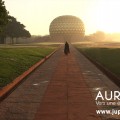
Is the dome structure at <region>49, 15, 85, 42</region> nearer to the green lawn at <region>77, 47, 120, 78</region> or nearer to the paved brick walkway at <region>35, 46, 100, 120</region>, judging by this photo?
the green lawn at <region>77, 47, 120, 78</region>

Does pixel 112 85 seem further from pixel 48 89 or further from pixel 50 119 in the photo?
pixel 50 119

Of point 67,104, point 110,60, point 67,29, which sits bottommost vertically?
point 67,104

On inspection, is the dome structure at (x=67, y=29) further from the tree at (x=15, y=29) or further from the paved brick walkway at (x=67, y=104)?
the paved brick walkway at (x=67, y=104)

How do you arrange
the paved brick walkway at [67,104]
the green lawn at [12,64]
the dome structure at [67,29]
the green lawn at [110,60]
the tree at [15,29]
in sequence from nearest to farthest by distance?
1. the paved brick walkway at [67,104]
2. the green lawn at [12,64]
3. the green lawn at [110,60]
4. the tree at [15,29]
5. the dome structure at [67,29]

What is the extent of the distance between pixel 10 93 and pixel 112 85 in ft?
12.4

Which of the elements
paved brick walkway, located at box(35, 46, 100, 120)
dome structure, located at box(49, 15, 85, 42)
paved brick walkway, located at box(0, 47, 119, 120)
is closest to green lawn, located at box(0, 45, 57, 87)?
paved brick walkway, located at box(0, 47, 119, 120)

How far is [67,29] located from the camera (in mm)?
178500

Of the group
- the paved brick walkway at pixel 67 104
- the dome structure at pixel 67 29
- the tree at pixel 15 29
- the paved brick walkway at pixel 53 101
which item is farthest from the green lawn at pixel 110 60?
the dome structure at pixel 67 29

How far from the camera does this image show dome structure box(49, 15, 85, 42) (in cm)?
17925

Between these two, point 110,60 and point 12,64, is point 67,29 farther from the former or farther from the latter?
point 12,64

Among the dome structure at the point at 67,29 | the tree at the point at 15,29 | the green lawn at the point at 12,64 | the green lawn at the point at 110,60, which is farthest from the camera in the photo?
the dome structure at the point at 67,29

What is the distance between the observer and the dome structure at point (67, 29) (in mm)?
179250

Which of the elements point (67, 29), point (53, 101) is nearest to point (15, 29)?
point (67, 29)

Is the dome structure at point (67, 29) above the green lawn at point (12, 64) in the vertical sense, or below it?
above
